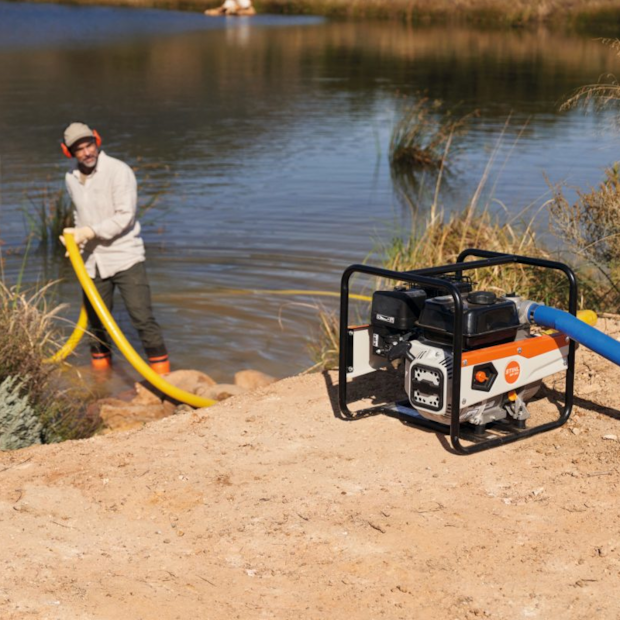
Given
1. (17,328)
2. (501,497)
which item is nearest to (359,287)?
(17,328)

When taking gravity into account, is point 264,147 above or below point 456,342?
below

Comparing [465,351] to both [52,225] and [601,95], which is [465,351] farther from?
[52,225]

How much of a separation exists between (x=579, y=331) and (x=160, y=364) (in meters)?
4.11

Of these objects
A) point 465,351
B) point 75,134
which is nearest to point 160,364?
point 75,134

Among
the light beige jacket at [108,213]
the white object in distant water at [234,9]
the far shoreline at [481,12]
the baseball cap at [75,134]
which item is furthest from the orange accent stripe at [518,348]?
the white object in distant water at [234,9]

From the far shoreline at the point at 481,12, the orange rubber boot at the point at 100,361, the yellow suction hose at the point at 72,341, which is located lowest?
the orange rubber boot at the point at 100,361

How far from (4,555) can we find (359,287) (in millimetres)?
6416

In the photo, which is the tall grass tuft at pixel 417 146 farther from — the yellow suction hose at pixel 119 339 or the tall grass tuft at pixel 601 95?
the yellow suction hose at pixel 119 339

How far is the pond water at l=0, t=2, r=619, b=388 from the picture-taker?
9.96m

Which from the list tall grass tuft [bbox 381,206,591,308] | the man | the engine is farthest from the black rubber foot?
the man

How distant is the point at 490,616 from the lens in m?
3.56

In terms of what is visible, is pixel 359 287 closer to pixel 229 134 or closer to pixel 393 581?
pixel 393 581

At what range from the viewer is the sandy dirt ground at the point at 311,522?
3652mm

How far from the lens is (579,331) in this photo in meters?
4.65
